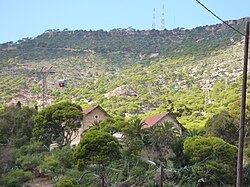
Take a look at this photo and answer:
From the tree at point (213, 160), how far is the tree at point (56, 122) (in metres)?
12.8

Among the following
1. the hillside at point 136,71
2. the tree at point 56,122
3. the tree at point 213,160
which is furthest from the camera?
the hillside at point 136,71

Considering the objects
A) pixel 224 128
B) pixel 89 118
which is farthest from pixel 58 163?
pixel 224 128

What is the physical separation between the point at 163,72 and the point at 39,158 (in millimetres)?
36307

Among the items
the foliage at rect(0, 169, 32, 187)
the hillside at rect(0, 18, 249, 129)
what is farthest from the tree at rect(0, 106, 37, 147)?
the hillside at rect(0, 18, 249, 129)

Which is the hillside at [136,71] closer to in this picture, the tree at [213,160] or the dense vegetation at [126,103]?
the dense vegetation at [126,103]

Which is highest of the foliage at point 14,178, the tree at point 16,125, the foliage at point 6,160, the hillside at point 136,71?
the hillside at point 136,71

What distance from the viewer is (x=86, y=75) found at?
60.8 m

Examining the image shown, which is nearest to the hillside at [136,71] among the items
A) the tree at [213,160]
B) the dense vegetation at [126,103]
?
the dense vegetation at [126,103]

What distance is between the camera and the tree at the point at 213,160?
19.2m

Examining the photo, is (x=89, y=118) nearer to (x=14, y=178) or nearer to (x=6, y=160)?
(x=6, y=160)

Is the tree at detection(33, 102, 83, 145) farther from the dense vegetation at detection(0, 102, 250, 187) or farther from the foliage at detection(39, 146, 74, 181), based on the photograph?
the foliage at detection(39, 146, 74, 181)

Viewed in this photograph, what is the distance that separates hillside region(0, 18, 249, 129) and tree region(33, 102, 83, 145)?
14.6 metres

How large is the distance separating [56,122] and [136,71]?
106 ft

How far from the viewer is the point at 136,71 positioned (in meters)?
60.9
